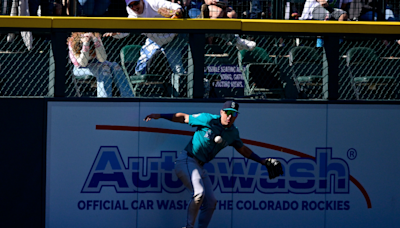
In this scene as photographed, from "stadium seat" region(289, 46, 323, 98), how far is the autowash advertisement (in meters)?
1.42

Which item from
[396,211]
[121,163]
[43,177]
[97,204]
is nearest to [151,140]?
[121,163]

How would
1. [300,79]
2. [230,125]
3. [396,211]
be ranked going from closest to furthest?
[230,125] → [396,211] → [300,79]

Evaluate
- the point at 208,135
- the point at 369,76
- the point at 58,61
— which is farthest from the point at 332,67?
the point at 58,61

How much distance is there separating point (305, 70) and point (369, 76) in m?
1.07

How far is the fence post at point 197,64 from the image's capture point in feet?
19.0

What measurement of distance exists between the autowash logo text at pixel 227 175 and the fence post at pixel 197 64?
33.2 inches

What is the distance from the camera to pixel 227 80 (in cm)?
749

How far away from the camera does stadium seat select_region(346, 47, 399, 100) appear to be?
23.2 feet

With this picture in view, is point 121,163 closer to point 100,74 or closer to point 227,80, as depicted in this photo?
point 100,74

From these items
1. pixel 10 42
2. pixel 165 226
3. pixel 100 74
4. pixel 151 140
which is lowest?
pixel 165 226

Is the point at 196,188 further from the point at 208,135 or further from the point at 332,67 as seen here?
the point at 332,67

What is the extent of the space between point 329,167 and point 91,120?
308 centimetres

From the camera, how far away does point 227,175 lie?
584 centimetres

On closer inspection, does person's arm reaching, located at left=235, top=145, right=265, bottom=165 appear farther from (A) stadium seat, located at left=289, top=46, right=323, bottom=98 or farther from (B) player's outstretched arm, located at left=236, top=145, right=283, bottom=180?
(A) stadium seat, located at left=289, top=46, right=323, bottom=98
